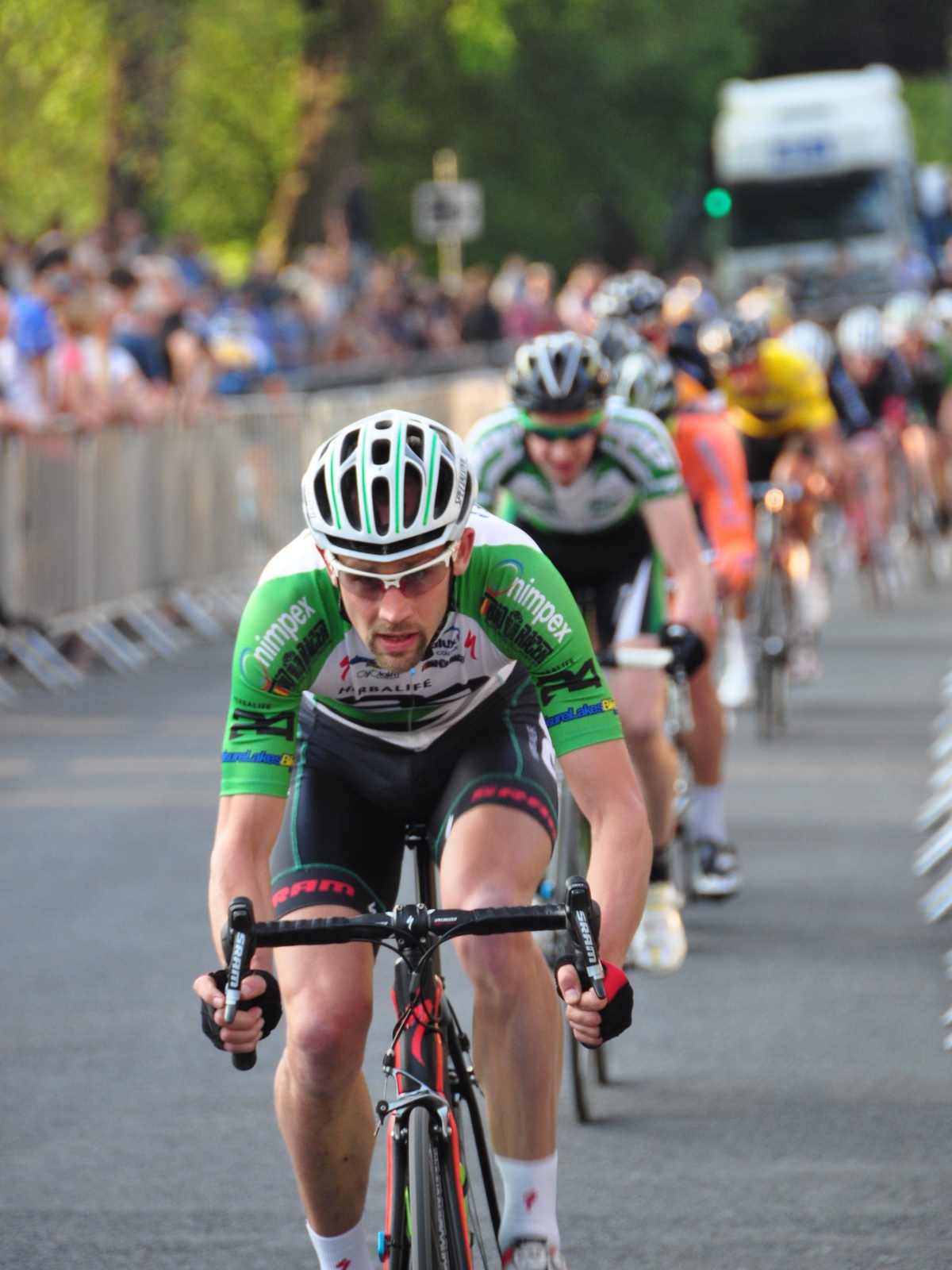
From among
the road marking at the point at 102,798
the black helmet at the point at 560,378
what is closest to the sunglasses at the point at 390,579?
the black helmet at the point at 560,378

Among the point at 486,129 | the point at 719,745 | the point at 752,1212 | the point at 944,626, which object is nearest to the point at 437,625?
the point at 752,1212

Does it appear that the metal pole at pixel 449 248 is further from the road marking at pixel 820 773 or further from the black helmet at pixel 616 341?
the black helmet at pixel 616 341

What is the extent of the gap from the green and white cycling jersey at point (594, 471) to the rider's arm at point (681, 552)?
5 centimetres

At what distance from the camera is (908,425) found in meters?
19.4

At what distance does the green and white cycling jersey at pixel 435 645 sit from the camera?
4215 mm

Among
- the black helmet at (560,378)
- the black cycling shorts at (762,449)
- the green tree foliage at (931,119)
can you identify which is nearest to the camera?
the black helmet at (560,378)

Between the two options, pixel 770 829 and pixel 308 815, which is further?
pixel 770 829

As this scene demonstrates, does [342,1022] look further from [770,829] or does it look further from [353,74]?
[353,74]

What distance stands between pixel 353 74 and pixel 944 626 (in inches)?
905

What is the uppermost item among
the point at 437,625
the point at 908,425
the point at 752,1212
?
the point at 908,425

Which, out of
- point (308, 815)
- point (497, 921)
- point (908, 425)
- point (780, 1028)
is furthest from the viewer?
point (908, 425)

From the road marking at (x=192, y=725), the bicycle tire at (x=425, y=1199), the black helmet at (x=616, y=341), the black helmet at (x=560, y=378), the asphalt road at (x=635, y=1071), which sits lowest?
the asphalt road at (x=635, y=1071)

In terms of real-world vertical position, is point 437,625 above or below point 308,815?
above

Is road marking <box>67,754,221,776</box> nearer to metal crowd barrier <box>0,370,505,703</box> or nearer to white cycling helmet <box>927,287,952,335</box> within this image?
metal crowd barrier <box>0,370,505,703</box>
